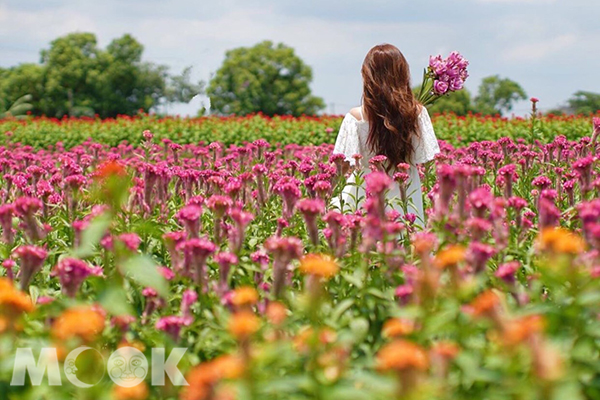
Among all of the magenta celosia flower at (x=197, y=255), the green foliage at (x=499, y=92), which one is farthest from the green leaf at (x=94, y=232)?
the green foliage at (x=499, y=92)

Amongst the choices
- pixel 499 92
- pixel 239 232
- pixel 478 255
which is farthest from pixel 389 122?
pixel 499 92

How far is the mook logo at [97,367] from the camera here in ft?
6.21

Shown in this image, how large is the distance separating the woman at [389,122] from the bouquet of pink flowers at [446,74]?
0.58m

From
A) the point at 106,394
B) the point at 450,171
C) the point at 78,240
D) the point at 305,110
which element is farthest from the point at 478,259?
the point at 305,110

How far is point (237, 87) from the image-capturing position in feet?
238

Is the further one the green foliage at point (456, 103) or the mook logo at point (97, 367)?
the green foliage at point (456, 103)

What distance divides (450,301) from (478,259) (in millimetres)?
272

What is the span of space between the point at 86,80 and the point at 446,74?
2686 inches

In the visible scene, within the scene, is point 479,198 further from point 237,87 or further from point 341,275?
point 237,87

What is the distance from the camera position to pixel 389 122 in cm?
545

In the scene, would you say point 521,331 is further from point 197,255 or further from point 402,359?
point 197,255

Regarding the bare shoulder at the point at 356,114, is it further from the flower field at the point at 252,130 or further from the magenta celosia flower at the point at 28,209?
the flower field at the point at 252,130

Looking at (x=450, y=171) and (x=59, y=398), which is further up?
(x=450, y=171)

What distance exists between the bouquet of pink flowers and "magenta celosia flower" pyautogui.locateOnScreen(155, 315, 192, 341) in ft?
13.9
